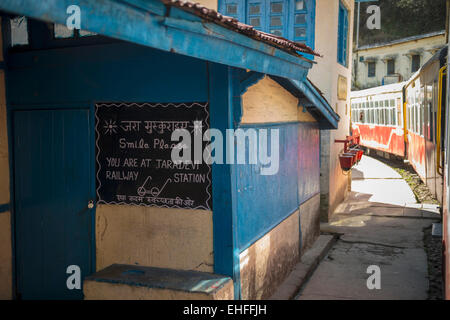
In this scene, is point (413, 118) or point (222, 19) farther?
point (413, 118)

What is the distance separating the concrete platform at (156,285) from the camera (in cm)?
401

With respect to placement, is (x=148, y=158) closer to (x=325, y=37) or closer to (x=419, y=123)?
(x=325, y=37)

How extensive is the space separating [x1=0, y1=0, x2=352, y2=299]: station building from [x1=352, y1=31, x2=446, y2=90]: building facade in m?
29.8

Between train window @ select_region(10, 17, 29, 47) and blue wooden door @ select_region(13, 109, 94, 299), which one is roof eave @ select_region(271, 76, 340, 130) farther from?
train window @ select_region(10, 17, 29, 47)

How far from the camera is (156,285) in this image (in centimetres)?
408

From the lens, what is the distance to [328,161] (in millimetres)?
9930

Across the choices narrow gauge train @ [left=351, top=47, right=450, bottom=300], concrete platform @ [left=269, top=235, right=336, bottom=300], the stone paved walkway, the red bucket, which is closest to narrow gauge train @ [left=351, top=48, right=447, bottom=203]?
narrow gauge train @ [left=351, top=47, right=450, bottom=300]

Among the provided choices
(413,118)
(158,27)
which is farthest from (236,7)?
(413,118)

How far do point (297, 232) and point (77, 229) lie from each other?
338 centimetres

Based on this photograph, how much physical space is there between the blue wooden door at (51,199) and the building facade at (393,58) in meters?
30.0

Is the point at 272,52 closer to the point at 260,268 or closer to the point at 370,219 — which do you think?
the point at 260,268

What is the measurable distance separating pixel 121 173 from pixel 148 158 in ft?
1.11

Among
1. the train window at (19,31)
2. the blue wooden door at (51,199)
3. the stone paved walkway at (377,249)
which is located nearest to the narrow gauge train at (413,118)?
the stone paved walkway at (377,249)
